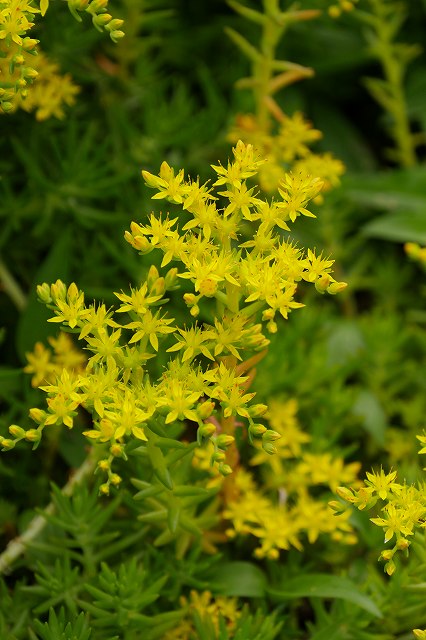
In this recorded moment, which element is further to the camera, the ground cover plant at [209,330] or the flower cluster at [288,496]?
the flower cluster at [288,496]

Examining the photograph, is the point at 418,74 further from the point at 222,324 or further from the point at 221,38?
the point at 222,324

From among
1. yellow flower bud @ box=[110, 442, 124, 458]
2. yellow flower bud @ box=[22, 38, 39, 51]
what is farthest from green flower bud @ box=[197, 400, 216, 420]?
yellow flower bud @ box=[22, 38, 39, 51]

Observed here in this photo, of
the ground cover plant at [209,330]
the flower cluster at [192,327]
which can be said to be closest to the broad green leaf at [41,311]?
the ground cover plant at [209,330]

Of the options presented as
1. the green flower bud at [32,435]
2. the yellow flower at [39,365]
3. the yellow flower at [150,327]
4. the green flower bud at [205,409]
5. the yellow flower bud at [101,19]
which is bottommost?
the yellow flower at [39,365]

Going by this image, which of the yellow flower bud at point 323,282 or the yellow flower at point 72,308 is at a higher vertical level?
the yellow flower bud at point 323,282

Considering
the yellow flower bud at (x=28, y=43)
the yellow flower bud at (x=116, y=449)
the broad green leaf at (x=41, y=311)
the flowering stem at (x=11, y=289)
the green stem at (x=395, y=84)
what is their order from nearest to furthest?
1. the yellow flower bud at (x=116, y=449)
2. the yellow flower bud at (x=28, y=43)
3. the broad green leaf at (x=41, y=311)
4. the flowering stem at (x=11, y=289)
5. the green stem at (x=395, y=84)

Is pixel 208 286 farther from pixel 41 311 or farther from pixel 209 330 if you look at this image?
pixel 41 311

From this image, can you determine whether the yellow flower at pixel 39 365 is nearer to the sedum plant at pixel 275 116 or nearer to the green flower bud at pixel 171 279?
the green flower bud at pixel 171 279

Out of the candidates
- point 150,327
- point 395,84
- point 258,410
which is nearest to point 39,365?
point 150,327

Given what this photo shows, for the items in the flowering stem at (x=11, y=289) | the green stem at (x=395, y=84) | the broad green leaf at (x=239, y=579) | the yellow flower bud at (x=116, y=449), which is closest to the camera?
the yellow flower bud at (x=116, y=449)
